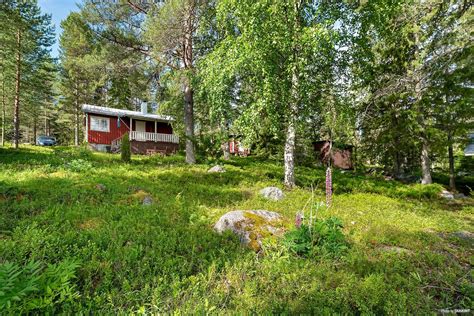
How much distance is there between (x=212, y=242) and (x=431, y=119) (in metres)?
13.9

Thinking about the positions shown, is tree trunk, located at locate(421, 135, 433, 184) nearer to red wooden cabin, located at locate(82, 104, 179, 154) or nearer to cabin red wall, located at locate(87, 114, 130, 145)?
red wooden cabin, located at locate(82, 104, 179, 154)

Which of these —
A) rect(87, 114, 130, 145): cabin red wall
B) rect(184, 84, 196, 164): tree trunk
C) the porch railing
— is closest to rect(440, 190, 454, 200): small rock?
rect(184, 84, 196, 164): tree trunk

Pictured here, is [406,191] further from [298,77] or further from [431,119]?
[298,77]

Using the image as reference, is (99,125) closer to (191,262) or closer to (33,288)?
(191,262)

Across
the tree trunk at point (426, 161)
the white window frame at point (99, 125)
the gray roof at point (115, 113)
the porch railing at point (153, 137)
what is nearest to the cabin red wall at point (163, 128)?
the gray roof at point (115, 113)

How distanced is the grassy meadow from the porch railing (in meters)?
11.6

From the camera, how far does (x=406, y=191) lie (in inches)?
424

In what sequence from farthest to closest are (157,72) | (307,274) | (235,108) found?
(157,72) → (235,108) → (307,274)

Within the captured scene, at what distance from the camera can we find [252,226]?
15.0ft

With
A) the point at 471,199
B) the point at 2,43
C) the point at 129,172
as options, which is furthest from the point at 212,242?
the point at 2,43

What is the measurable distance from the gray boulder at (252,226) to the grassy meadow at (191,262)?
0.70ft

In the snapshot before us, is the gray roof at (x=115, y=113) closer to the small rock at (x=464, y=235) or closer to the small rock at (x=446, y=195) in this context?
the small rock at (x=464, y=235)

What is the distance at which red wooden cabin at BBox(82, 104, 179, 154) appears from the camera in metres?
18.6

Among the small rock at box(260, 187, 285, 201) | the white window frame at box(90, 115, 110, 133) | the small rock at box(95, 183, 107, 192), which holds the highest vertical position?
the white window frame at box(90, 115, 110, 133)
